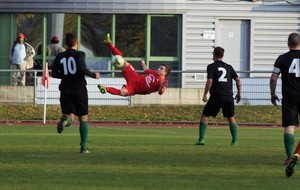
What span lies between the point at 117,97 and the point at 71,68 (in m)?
15.2

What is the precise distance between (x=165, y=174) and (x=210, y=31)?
74.7ft

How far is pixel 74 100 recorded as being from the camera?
59.5 feet

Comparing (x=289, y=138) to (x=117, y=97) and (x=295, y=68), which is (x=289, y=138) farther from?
(x=117, y=97)

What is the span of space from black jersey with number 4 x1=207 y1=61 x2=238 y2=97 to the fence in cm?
1162

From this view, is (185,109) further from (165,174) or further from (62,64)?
(165,174)

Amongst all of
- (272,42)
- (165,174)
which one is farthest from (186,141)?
(272,42)

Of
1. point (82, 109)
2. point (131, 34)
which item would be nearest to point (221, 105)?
point (82, 109)

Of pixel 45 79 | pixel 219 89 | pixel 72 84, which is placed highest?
pixel 72 84

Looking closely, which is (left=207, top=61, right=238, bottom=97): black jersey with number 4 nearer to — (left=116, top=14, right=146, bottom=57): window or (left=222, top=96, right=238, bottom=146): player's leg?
(left=222, top=96, right=238, bottom=146): player's leg

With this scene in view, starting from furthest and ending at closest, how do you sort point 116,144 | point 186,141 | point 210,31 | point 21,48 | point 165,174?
point 210,31 → point 21,48 → point 186,141 → point 116,144 → point 165,174

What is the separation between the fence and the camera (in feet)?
108

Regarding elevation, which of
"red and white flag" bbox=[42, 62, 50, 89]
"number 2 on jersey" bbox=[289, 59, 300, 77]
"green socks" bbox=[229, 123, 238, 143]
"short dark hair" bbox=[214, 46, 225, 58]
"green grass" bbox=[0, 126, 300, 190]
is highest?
"short dark hair" bbox=[214, 46, 225, 58]

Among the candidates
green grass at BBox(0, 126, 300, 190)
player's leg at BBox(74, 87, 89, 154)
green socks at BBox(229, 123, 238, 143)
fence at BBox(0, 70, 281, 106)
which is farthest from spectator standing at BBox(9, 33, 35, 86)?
player's leg at BBox(74, 87, 89, 154)

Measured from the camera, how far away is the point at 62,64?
18.1 meters
